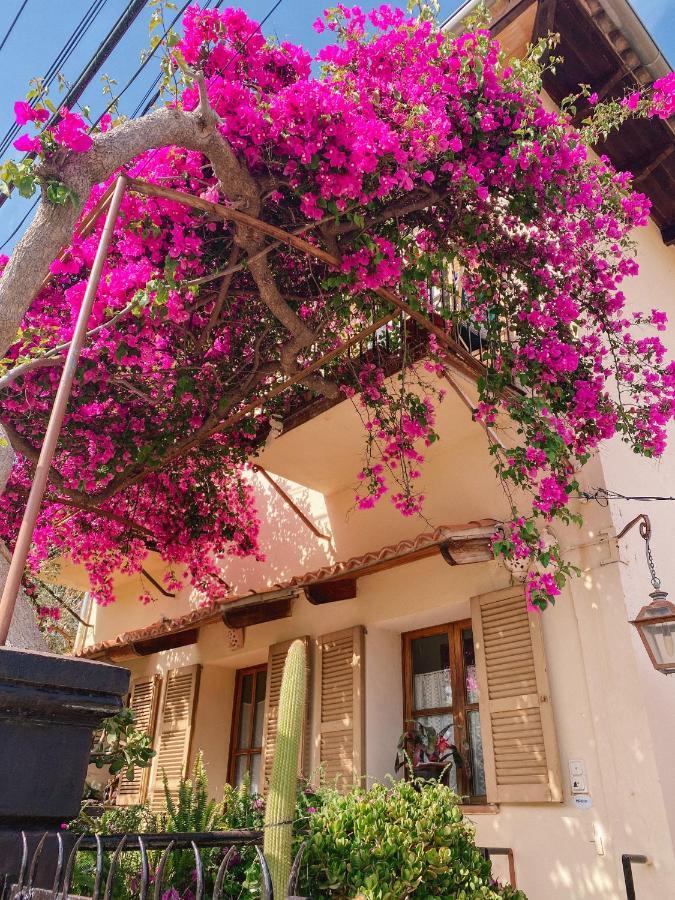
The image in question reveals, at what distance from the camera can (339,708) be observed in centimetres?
580

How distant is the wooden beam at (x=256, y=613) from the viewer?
627cm

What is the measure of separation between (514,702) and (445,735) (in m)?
0.86

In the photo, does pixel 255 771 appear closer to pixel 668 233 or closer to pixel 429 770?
pixel 429 770

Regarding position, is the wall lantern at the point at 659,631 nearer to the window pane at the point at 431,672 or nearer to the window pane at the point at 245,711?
the window pane at the point at 431,672

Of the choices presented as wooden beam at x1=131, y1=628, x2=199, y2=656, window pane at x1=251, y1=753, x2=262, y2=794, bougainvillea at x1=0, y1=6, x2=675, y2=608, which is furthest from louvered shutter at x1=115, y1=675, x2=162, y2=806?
bougainvillea at x1=0, y1=6, x2=675, y2=608

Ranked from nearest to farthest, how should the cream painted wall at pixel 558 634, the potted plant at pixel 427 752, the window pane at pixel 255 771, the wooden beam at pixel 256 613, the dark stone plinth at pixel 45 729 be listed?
the dark stone plinth at pixel 45 729 → the cream painted wall at pixel 558 634 → the potted plant at pixel 427 752 → the wooden beam at pixel 256 613 → the window pane at pixel 255 771

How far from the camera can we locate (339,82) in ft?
11.7

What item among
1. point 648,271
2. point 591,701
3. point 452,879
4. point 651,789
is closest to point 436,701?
point 591,701

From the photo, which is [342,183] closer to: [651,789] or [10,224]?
[10,224]

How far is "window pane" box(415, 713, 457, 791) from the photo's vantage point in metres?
4.95

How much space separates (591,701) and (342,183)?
3.56 m

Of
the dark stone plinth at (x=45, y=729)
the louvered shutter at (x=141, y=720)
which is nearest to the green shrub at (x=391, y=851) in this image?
the dark stone plinth at (x=45, y=729)

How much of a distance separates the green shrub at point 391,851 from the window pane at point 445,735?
166 centimetres

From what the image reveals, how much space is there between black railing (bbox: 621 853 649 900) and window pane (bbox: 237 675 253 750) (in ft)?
14.1
